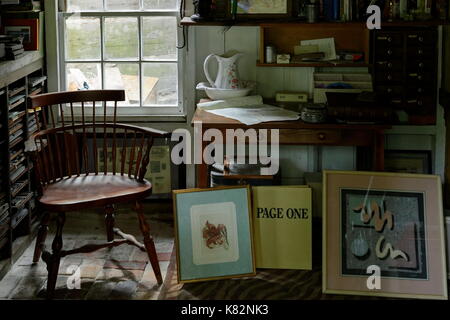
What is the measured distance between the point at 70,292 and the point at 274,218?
3.69 feet

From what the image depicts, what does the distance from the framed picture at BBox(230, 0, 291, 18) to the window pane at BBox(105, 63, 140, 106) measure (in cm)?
78

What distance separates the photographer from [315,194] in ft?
14.4

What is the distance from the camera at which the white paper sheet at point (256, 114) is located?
3.98 meters

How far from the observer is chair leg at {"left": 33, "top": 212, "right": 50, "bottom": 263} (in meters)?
3.82

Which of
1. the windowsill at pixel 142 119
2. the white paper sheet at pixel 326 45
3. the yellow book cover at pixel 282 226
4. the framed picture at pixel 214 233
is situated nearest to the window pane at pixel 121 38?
the windowsill at pixel 142 119

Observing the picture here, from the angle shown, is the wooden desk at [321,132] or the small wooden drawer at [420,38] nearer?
the wooden desk at [321,132]

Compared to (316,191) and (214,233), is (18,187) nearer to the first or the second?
(214,233)

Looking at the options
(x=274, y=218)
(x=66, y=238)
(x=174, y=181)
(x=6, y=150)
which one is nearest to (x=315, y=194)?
(x=274, y=218)

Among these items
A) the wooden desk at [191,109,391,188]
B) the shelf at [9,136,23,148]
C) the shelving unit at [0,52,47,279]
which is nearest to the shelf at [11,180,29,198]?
the shelving unit at [0,52,47,279]

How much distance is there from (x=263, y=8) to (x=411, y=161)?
4.30 ft

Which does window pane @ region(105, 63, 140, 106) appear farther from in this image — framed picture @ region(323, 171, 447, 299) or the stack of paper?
framed picture @ region(323, 171, 447, 299)

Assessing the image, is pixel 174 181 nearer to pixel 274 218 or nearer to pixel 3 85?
pixel 274 218

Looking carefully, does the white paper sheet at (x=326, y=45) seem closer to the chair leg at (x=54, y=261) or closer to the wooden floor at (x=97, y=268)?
the wooden floor at (x=97, y=268)
